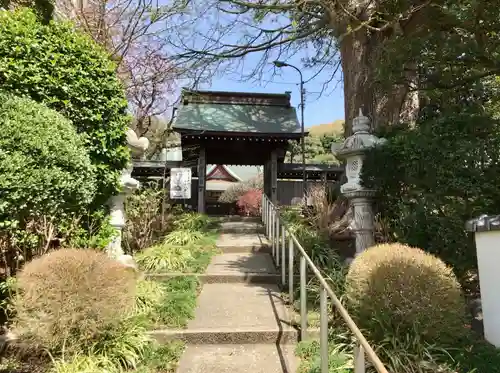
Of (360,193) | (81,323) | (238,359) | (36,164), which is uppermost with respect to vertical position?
(36,164)

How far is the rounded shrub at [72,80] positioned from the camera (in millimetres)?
4410

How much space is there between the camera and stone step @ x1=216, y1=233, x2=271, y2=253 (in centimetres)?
761

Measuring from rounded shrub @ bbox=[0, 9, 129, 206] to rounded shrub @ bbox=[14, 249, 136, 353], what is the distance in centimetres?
172

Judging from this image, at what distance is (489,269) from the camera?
3.62m

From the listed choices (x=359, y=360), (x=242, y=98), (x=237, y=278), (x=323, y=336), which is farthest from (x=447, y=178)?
(x=242, y=98)

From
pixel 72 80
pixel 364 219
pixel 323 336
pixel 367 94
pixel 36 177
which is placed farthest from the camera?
pixel 367 94

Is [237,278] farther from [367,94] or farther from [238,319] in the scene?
[367,94]

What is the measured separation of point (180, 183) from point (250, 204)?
16.4 ft

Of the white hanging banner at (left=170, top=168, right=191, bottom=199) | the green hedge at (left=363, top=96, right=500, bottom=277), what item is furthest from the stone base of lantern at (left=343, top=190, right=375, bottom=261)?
the white hanging banner at (left=170, top=168, right=191, bottom=199)

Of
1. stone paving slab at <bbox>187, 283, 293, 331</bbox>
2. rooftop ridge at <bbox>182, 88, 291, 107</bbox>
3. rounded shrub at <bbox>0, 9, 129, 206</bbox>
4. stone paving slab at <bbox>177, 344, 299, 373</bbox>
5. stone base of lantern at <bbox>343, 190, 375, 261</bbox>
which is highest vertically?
rooftop ridge at <bbox>182, 88, 291, 107</bbox>

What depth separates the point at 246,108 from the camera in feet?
46.7

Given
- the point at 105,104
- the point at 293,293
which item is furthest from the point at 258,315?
A: the point at 105,104

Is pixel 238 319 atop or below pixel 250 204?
below

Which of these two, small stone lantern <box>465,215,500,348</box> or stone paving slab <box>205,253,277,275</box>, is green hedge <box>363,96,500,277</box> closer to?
small stone lantern <box>465,215,500,348</box>
